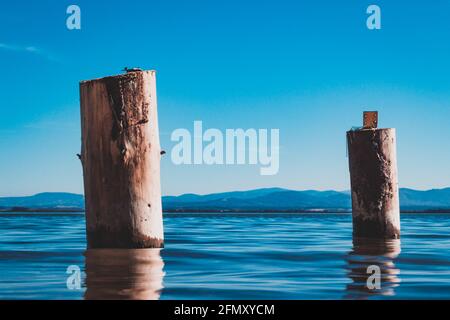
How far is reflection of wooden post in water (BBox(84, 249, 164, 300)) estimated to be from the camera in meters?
5.96

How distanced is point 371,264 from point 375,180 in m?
4.37

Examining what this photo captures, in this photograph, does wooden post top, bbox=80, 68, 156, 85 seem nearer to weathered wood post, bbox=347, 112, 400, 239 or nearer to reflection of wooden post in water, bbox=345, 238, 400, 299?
reflection of wooden post in water, bbox=345, 238, 400, 299

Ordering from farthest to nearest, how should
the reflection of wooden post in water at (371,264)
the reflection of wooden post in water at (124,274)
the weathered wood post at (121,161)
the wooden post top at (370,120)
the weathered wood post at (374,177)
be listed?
the wooden post top at (370,120)
the weathered wood post at (374,177)
the weathered wood post at (121,161)
the reflection of wooden post in water at (371,264)
the reflection of wooden post in water at (124,274)

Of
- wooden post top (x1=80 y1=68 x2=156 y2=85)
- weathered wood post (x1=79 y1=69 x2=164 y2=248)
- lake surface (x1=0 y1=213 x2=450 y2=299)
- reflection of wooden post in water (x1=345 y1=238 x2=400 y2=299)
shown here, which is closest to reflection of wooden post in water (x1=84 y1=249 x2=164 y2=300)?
lake surface (x1=0 y1=213 x2=450 y2=299)

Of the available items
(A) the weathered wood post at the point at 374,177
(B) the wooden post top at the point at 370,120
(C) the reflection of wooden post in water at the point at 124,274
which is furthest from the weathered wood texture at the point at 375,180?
(C) the reflection of wooden post in water at the point at 124,274

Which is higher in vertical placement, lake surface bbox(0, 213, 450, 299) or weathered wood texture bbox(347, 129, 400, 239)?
weathered wood texture bbox(347, 129, 400, 239)

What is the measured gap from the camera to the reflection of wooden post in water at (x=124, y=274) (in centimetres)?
596

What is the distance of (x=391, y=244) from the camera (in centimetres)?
1203

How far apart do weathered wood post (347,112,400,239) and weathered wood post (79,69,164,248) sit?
4691 millimetres

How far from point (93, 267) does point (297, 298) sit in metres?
2.82

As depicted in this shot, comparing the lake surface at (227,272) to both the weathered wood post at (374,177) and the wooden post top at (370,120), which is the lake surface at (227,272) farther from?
the wooden post top at (370,120)

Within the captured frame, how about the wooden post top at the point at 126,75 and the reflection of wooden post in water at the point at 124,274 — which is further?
the wooden post top at the point at 126,75

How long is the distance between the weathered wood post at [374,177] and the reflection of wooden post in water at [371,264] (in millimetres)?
366
